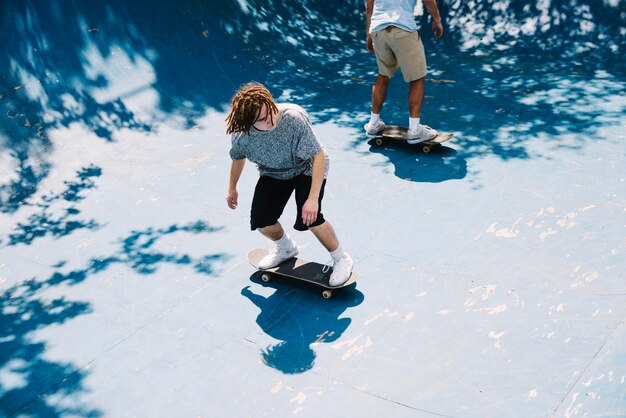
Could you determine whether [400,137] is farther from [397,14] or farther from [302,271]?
[302,271]

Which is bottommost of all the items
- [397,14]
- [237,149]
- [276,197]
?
[276,197]

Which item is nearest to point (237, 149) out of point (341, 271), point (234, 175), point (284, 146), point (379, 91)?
point (234, 175)

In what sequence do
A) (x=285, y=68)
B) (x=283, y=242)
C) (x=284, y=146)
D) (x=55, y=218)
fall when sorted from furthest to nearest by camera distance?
(x=285, y=68) → (x=55, y=218) → (x=283, y=242) → (x=284, y=146)

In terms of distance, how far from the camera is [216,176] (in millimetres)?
6676

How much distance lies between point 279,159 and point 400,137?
2.83 metres

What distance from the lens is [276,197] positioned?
457cm

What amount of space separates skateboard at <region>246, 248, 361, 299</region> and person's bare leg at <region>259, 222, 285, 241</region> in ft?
0.77

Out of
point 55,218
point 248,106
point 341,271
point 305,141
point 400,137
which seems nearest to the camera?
point 248,106

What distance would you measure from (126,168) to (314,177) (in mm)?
3369

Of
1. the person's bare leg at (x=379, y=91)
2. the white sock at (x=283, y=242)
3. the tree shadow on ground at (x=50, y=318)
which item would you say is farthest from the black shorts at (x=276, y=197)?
the person's bare leg at (x=379, y=91)

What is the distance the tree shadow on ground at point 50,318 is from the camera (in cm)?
399

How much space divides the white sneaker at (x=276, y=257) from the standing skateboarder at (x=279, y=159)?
7.7 inches

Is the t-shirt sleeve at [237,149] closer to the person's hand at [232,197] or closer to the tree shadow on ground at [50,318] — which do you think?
the person's hand at [232,197]

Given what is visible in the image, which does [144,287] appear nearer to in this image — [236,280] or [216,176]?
[236,280]
